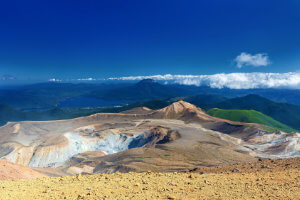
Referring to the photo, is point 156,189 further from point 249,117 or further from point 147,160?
point 249,117

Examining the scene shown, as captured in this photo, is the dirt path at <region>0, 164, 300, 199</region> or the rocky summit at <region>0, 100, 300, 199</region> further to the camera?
the rocky summit at <region>0, 100, 300, 199</region>

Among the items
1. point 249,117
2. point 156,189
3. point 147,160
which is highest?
point 156,189

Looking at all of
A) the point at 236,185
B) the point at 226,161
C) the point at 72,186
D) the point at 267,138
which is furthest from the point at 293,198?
the point at 267,138

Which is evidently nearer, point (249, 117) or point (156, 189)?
point (156, 189)

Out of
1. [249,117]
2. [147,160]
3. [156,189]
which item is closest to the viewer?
[156,189]

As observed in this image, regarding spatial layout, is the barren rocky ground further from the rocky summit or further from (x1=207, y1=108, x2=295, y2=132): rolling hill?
(x1=207, y1=108, x2=295, y2=132): rolling hill

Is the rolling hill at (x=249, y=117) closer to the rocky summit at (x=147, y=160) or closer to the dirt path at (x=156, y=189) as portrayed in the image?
the rocky summit at (x=147, y=160)

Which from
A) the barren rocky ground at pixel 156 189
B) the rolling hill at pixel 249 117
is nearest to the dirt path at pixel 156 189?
the barren rocky ground at pixel 156 189

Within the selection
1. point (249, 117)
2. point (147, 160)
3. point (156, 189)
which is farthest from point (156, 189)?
point (249, 117)

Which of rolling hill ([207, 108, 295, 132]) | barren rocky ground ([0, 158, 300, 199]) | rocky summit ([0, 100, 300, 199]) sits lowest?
rolling hill ([207, 108, 295, 132])

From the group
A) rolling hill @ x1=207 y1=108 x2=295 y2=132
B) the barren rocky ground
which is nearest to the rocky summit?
the barren rocky ground
